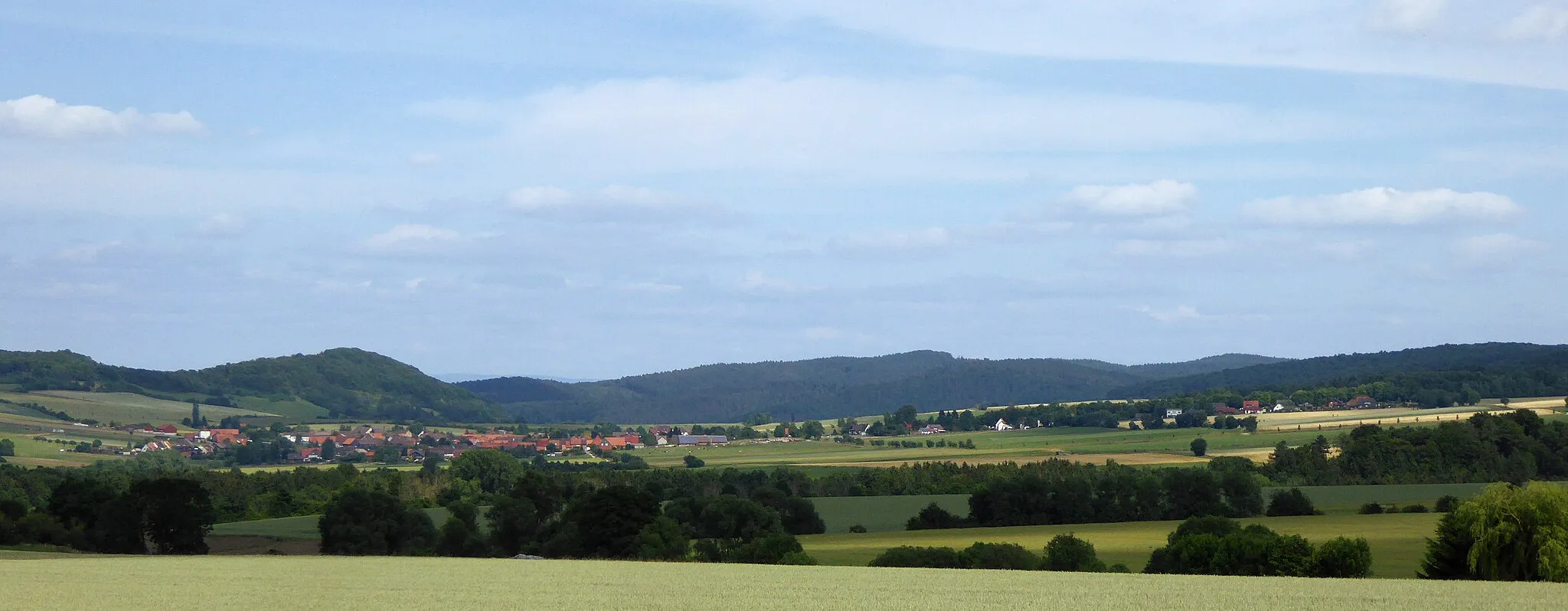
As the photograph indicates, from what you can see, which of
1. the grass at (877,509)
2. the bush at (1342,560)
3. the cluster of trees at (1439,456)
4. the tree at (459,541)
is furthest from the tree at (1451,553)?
the cluster of trees at (1439,456)

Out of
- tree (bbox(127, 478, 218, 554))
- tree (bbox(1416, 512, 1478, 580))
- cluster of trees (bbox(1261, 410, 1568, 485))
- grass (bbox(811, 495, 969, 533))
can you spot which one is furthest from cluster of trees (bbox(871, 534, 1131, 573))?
cluster of trees (bbox(1261, 410, 1568, 485))

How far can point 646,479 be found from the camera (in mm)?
107312

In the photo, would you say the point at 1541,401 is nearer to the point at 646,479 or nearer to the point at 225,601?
the point at 646,479

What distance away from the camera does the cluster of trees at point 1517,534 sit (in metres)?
38.2

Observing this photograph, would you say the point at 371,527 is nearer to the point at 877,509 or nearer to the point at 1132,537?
the point at 877,509

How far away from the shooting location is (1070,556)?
50.2m

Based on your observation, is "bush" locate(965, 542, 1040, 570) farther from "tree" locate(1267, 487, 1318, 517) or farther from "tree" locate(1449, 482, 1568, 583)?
"tree" locate(1267, 487, 1318, 517)

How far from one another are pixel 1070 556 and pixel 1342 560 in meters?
10.8

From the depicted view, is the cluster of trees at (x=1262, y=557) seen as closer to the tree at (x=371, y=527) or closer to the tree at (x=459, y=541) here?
the tree at (x=459, y=541)

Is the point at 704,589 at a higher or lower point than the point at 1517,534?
lower

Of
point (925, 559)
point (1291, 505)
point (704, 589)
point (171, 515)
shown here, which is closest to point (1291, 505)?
point (1291, 505)

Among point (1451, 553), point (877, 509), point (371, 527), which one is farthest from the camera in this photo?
point (877, 509)

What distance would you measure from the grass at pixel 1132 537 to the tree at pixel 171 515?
30932 mm

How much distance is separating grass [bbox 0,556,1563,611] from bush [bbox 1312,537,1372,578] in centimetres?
776
